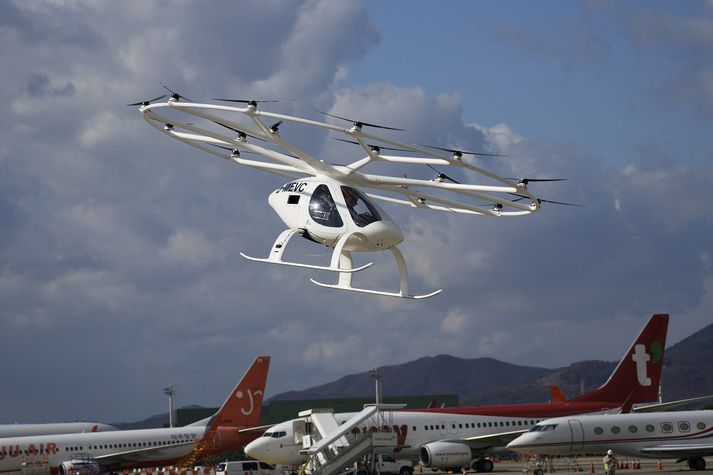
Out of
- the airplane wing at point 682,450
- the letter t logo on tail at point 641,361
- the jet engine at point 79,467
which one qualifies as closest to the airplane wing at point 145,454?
the jet engine at point 79,467

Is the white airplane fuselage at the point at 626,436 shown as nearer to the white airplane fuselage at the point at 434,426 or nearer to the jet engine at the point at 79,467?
the white airplane fuselage at the point at 434,426

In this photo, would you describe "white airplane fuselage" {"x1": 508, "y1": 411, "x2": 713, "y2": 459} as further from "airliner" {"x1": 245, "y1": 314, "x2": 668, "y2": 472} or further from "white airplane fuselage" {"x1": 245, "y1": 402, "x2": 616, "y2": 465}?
"white airplane fuselage" {"x1": 245, "y1": 402, "x2": 616, "y2": 465}

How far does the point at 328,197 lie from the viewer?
108 feet

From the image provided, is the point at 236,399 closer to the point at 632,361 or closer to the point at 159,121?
the point at 632,361

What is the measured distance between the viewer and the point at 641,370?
60844 mm

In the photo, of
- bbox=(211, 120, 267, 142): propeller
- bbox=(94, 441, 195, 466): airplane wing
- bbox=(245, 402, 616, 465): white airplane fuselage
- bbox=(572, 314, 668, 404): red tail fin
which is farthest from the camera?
bbox=(572, 314, 668, 404): red tail fin

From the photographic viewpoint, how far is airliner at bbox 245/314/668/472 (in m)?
52.3

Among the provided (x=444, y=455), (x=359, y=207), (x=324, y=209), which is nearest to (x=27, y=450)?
(x=444, y=455)

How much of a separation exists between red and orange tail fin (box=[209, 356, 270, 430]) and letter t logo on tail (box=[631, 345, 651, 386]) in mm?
20839

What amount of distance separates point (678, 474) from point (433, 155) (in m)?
22.5

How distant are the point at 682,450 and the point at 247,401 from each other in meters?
25.1

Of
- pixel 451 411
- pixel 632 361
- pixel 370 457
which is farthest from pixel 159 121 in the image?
pixel 632 361

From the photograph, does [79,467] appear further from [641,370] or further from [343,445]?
[641,370]

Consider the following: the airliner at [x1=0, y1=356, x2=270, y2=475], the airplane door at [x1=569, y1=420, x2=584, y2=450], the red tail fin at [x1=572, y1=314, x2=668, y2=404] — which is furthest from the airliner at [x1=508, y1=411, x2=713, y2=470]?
the airliner at [x1=0, y1=356, x2=270, y2=475]
